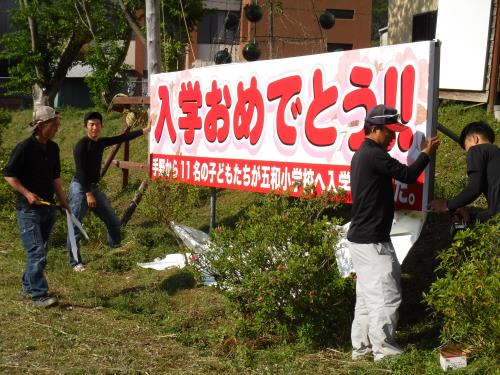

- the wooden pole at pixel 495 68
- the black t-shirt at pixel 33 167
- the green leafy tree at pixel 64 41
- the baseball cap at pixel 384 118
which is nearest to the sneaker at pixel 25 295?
the black t-shirt at pixel 33 167

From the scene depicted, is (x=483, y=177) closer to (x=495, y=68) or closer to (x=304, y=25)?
(x=495, y=68)

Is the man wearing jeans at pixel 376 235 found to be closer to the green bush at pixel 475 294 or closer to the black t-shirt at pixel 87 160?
the green bush at pixel 475 294

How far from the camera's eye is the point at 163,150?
384 inches

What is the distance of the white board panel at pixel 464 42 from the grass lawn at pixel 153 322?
9.50 feet

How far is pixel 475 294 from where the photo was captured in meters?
4.78

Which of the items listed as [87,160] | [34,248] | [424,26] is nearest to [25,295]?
[34,248]

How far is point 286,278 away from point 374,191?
0.94 metres

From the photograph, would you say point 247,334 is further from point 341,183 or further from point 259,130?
point 259,130

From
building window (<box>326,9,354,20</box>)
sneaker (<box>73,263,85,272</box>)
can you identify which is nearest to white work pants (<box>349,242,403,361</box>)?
sneaker (<box>73,263,85,272</box>)

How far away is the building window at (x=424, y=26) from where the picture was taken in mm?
16109

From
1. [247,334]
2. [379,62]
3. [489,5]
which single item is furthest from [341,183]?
[489,5]

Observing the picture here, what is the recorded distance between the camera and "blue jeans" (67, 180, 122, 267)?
9.23m

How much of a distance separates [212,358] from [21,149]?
116 inches

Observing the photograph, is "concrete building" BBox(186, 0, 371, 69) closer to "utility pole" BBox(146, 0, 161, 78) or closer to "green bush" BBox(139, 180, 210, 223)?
"utility pole" BBox(146, 0, 161, 78)
